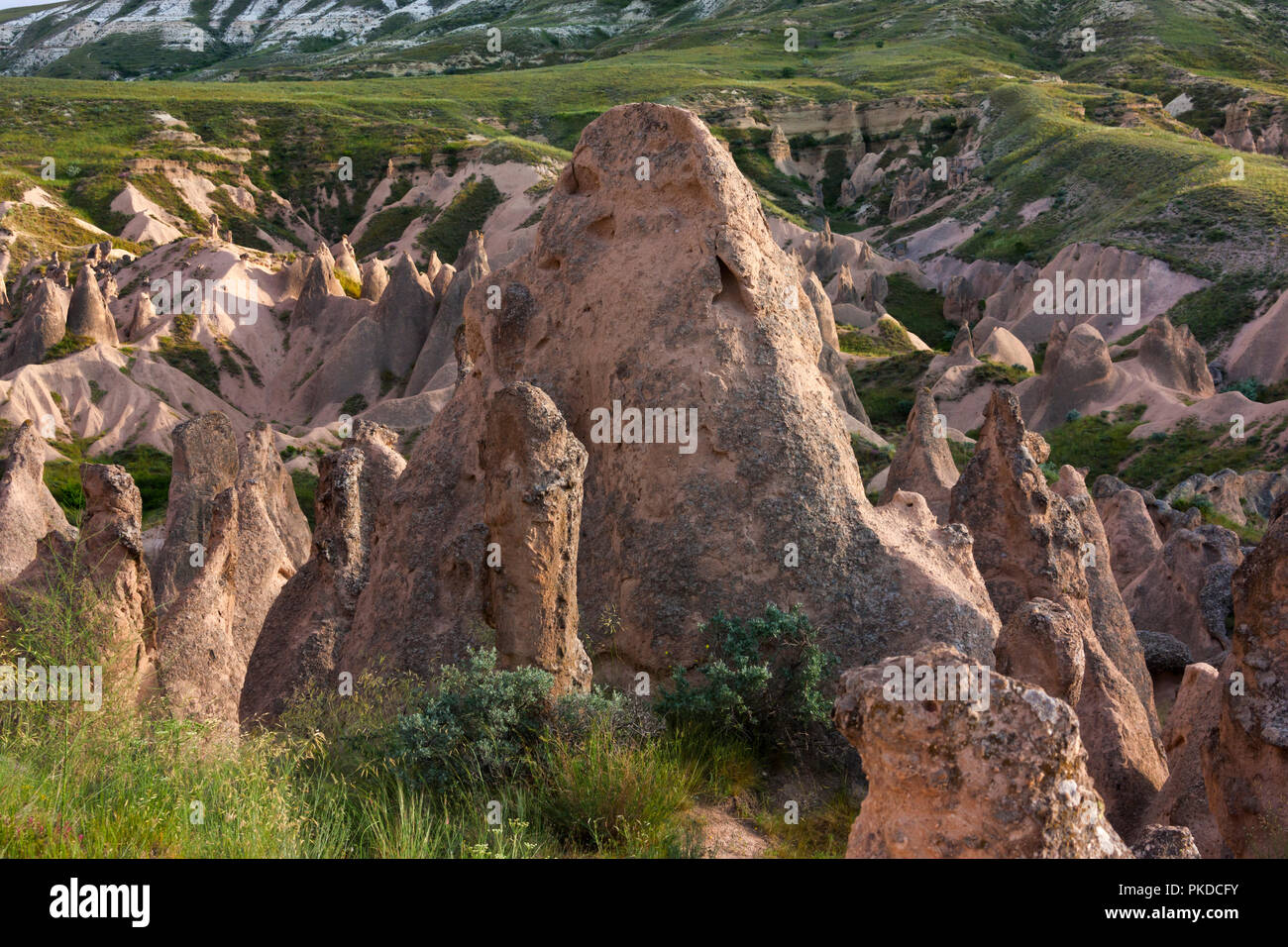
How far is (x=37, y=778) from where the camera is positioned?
5.11 meters

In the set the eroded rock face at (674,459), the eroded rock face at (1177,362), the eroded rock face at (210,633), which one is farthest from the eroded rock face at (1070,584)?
the eroded rock face at (1177,362)

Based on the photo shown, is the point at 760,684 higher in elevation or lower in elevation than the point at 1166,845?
lower

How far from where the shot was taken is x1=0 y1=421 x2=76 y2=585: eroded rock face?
1669 cm

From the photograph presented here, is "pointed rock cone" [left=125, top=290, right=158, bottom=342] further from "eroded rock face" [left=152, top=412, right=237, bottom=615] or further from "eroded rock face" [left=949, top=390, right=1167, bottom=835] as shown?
"eroded rock face" [left=949, top=390, right=1167, bottom=835]

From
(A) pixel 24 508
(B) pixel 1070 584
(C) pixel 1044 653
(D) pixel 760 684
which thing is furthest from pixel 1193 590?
(A) pixel 24 508

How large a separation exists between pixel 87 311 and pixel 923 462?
1380 inches

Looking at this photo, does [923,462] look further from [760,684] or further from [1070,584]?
[760,684]

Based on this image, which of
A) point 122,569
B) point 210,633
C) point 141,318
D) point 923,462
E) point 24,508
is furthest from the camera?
point 141,318

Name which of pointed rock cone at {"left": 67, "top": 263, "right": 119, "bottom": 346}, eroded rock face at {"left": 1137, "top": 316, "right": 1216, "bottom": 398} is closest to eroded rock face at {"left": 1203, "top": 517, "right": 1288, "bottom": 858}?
eroded rock face at {"left": 1137, "top": 316, "right": 1216, "bottom": 398}

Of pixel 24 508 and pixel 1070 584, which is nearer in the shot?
pixel 1070 584

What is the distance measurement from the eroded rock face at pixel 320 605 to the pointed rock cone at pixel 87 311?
34877 mm

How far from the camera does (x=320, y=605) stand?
1103 cm
